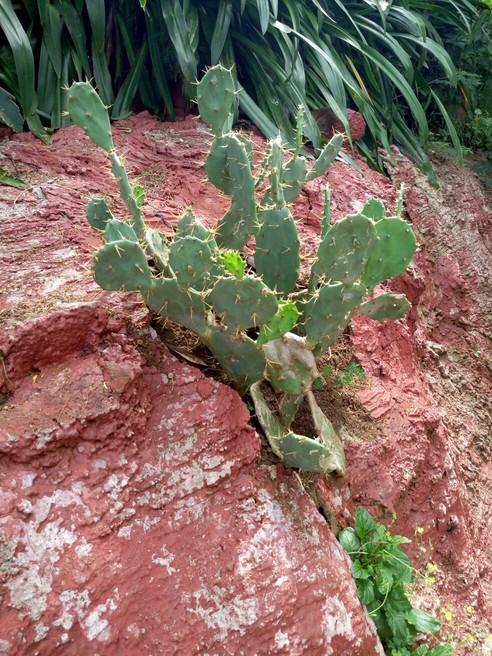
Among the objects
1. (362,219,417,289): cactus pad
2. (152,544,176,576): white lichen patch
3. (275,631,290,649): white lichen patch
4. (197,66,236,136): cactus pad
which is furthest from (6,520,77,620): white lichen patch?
(197,66,236,136): cactus pad

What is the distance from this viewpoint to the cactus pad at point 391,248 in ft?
5.01

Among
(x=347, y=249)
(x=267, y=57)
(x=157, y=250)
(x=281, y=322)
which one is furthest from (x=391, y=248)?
(x=267, y=57)

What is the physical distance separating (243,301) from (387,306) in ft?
2.01

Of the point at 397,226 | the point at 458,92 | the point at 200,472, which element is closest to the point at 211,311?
the point at 200,472

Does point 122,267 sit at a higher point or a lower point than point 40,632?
higher

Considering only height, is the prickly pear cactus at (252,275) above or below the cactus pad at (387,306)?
above

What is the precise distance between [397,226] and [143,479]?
898 millimetres

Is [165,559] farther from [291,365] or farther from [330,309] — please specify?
[330,309]

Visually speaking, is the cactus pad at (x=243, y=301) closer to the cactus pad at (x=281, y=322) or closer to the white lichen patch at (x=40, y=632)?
the cactus pad at (x=281, y=322)

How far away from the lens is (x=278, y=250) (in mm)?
1568

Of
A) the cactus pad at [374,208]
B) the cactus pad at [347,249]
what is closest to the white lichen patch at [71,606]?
the cactus pad at [347,249]

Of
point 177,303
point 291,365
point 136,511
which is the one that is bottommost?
point 136,511

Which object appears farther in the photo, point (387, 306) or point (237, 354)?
point (387, 306)

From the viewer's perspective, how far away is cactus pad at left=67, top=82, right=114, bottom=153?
1.48m
